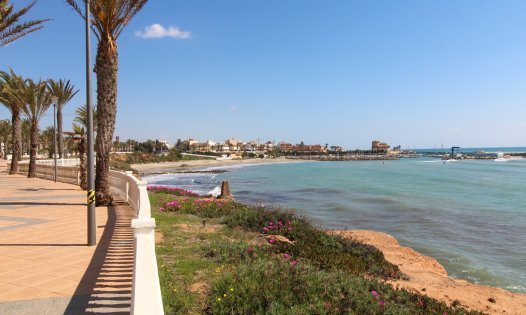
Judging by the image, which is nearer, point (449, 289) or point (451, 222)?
point (449, 289)

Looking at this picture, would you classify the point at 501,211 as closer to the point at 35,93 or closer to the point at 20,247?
the point at 20,247

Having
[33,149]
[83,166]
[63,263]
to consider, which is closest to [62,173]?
[33,149]

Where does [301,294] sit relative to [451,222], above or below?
above

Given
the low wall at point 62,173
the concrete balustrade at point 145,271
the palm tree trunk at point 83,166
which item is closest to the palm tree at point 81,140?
the palm tree trunk at point 83,166

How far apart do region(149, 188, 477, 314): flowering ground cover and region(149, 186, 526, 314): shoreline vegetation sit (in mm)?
15

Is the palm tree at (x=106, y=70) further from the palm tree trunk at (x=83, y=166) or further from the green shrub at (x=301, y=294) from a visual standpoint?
the green shrub at (x=301, y=294)

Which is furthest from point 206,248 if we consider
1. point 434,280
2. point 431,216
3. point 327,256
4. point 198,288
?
point 431,216

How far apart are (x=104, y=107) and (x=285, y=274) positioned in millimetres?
9872

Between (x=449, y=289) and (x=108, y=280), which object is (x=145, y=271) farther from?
(x=449, y=289)

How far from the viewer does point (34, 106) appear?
26.4 meters

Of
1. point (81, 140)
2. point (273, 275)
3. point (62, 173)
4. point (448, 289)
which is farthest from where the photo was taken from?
point (62, 173)

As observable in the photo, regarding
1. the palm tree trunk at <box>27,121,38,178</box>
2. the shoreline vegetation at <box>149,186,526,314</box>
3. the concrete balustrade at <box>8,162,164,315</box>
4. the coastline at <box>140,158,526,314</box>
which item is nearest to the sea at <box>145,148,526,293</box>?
the coastline at <box>140,158,526,314</box>

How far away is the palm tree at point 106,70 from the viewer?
12695 mm

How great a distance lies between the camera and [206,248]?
795 cm
